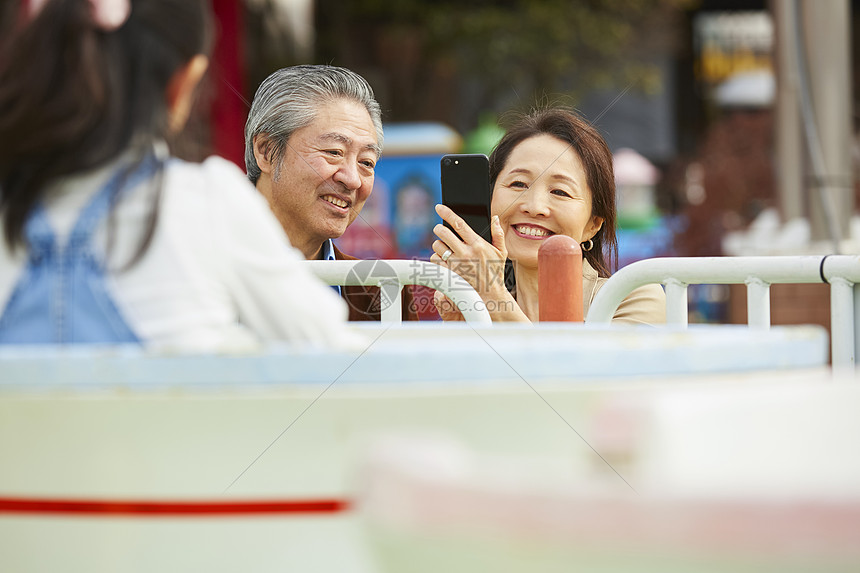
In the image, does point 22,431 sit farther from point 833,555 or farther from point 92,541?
point 833,555

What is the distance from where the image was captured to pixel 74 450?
3.99 ft

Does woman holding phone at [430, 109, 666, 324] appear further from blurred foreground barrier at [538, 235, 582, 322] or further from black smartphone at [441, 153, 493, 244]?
blurred foreground barrier at [538, 235, 582, 322]

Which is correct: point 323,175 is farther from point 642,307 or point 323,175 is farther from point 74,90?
point 74,90

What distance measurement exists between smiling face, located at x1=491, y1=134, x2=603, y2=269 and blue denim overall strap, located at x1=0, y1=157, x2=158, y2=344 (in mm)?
1490

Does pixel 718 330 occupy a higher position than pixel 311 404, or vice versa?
pixel 718 330

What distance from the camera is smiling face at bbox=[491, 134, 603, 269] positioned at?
2.64 metres

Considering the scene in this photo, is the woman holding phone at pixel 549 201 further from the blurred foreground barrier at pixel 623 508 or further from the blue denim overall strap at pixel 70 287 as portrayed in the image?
the blurred foreground barrier at pixel 623 508

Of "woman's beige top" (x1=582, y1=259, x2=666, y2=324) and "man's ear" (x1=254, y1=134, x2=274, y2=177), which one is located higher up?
"man's ear" (x1=254, y1=134, x2=274, y2=177)

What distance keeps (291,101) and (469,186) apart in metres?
0.62

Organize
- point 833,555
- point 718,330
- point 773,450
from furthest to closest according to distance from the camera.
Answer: point 718,330, point 773,450, point 833,555

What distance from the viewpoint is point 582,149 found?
2691 millimetres

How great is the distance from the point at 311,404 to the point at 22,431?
1.19ft

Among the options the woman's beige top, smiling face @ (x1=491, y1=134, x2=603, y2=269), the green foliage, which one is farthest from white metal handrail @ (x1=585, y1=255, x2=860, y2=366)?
the green foliage

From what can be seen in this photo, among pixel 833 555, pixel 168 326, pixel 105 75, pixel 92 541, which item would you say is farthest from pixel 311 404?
pixel 833 555
